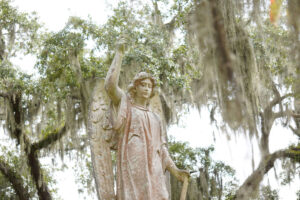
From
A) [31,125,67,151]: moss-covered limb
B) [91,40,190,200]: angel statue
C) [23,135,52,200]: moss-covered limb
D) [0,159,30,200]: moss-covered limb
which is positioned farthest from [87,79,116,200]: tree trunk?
[0,159,30,200]: moss-covered limb

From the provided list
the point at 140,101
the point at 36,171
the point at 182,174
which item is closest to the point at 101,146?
the point at 140,101

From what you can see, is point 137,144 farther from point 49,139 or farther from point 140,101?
point 49,139

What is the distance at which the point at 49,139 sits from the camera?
12477 mm

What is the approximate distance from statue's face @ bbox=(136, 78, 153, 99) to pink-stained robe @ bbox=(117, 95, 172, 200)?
Answer: 16 cm

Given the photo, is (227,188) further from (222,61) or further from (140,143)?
(222,61)

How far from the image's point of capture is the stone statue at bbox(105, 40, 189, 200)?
4938 mm

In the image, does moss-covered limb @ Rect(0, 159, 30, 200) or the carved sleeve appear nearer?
the carved sleeve

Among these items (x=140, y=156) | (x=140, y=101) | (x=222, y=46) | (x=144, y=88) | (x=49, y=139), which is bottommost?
(x=222, y=46)

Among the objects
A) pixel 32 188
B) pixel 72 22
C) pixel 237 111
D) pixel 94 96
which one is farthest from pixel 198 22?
pixel 32 188

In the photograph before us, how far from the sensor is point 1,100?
12.4 m

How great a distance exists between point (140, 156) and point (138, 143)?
6.4 inches

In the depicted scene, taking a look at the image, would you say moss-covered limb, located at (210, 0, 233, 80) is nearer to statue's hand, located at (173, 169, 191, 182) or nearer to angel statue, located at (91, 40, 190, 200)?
angel statue, located at (91, 40, 190, 200)

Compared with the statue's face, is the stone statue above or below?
below

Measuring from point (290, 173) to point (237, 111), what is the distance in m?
10.2
